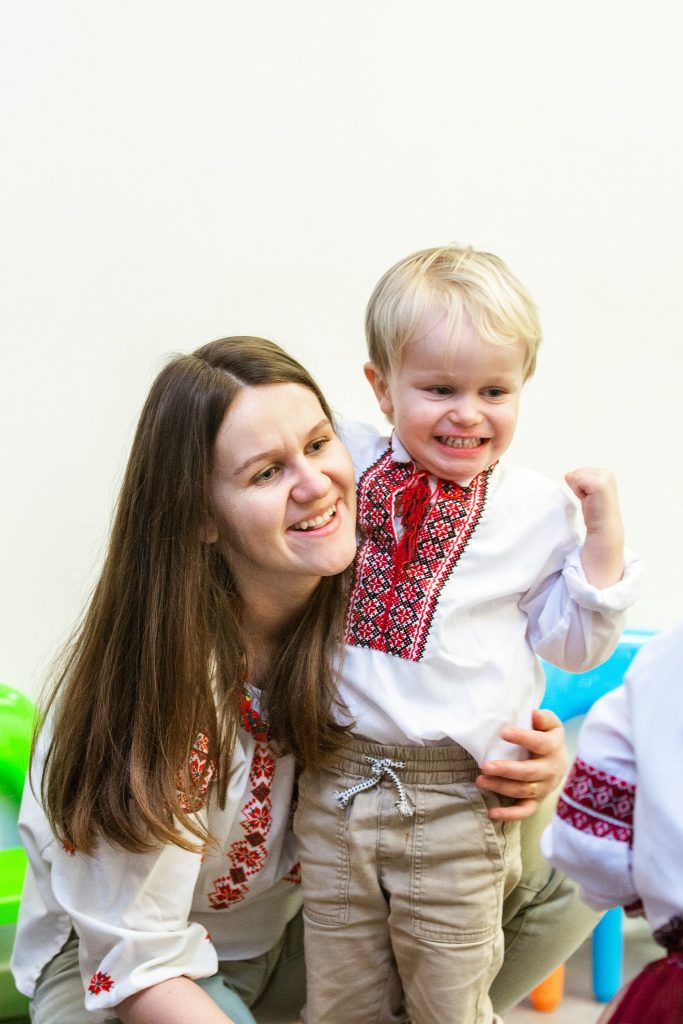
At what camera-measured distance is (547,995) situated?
198 cm

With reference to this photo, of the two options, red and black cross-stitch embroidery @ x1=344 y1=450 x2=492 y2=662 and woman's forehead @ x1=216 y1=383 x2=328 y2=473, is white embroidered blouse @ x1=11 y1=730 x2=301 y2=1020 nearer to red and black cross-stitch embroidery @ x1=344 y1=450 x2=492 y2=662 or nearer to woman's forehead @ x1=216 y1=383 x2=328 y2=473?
red and black cross-stitch embroidery @ x1=344 y1=450 x2=492 y2=662

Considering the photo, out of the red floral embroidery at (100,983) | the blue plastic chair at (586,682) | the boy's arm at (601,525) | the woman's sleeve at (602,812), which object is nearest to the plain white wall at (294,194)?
the blue plastic chair at (586,682)

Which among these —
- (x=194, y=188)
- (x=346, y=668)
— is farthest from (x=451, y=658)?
(x=194, y=188)

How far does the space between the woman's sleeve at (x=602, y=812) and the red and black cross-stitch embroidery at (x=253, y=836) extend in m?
0.57

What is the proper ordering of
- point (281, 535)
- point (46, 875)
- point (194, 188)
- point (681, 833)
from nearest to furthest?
1. point (681, 833)
2. point (281, 535)
3. point (46, 875)
4. point (194, 188)

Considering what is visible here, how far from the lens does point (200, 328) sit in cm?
205

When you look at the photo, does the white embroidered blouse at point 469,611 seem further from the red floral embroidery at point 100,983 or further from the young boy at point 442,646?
the red floral embroidery at point 100,983

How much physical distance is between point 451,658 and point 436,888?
27 centimetres

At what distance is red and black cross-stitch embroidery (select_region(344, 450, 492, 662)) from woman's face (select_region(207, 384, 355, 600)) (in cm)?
9

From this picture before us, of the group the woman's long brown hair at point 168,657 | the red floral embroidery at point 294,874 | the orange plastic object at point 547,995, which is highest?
the woman's long brown hair at point 168,657

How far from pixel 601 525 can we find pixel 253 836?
578mm

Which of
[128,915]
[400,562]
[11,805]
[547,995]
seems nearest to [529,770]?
[400,562]

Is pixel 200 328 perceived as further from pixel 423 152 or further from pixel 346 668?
pixel 346 668

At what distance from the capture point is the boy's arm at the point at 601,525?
1324mm
